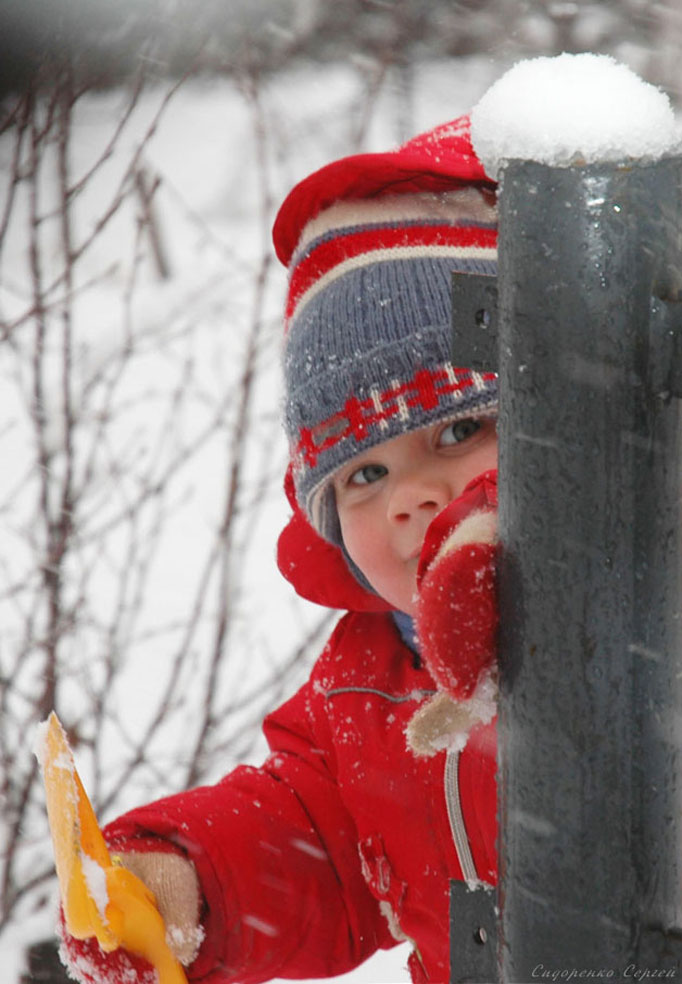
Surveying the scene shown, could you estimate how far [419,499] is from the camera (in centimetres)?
148

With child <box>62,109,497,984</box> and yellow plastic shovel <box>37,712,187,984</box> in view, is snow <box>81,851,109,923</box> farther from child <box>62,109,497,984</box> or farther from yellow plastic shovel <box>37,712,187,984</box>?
child <box>62,109,497,984</box>

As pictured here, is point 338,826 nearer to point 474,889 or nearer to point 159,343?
point 474,889

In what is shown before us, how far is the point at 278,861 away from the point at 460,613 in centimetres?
97

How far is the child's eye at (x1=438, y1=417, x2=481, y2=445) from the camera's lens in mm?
1515

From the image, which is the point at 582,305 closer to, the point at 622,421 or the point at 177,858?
the point at 622,421

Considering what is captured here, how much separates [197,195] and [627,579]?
4196mm

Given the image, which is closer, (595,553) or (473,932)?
(595,553)

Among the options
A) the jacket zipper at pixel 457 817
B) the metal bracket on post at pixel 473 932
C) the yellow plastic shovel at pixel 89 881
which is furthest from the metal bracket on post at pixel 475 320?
the jacket zipper at pixel 457 817

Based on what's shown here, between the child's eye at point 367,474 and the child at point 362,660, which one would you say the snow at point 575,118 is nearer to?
the child at point 362,660

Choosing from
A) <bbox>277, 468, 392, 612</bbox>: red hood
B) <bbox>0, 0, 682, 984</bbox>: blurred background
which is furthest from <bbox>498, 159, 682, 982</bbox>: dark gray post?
<bbox>0, 0, 682, 984</bbox>: blurred background

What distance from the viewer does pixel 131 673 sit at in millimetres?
3387

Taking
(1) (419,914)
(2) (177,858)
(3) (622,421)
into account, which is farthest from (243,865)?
(3) (622,421)

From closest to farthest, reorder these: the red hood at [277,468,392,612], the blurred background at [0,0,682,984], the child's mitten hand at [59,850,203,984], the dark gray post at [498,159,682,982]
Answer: the dark gray post at [498,159,682,982] < the child's mitten hand at [59,850,203,984] < the red hood at [277,468,392,612] < the blurred background at [0,0,682,984]

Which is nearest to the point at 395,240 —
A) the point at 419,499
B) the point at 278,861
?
the point at 419,499
